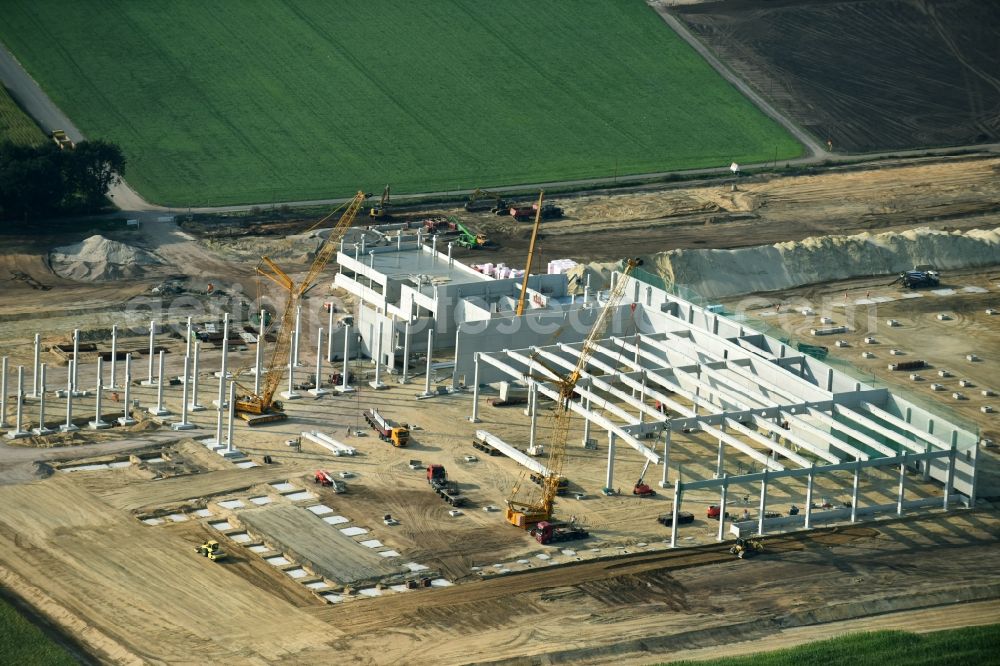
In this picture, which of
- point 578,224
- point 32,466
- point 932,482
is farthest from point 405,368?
point 578,224

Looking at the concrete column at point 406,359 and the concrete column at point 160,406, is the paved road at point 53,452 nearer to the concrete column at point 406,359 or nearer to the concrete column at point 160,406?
the concrete column at point 160,406

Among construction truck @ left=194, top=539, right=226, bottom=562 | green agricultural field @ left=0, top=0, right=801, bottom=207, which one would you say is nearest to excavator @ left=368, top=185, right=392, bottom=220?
green agricultural field @ left=0, top=0, right=801, bottom=207

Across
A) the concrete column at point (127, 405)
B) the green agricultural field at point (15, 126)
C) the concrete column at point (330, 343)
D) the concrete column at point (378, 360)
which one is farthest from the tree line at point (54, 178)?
the concrete column at point (127, 405)

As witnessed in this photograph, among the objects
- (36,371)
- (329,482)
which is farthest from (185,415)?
(329,482)

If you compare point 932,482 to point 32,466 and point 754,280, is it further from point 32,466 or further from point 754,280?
point 32,466

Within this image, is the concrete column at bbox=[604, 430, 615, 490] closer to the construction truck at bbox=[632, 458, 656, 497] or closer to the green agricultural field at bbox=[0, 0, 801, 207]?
the construction truck at bbox=[632, 458, 656, 497]

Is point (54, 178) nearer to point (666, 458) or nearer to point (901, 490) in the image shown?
point (666, 458)
